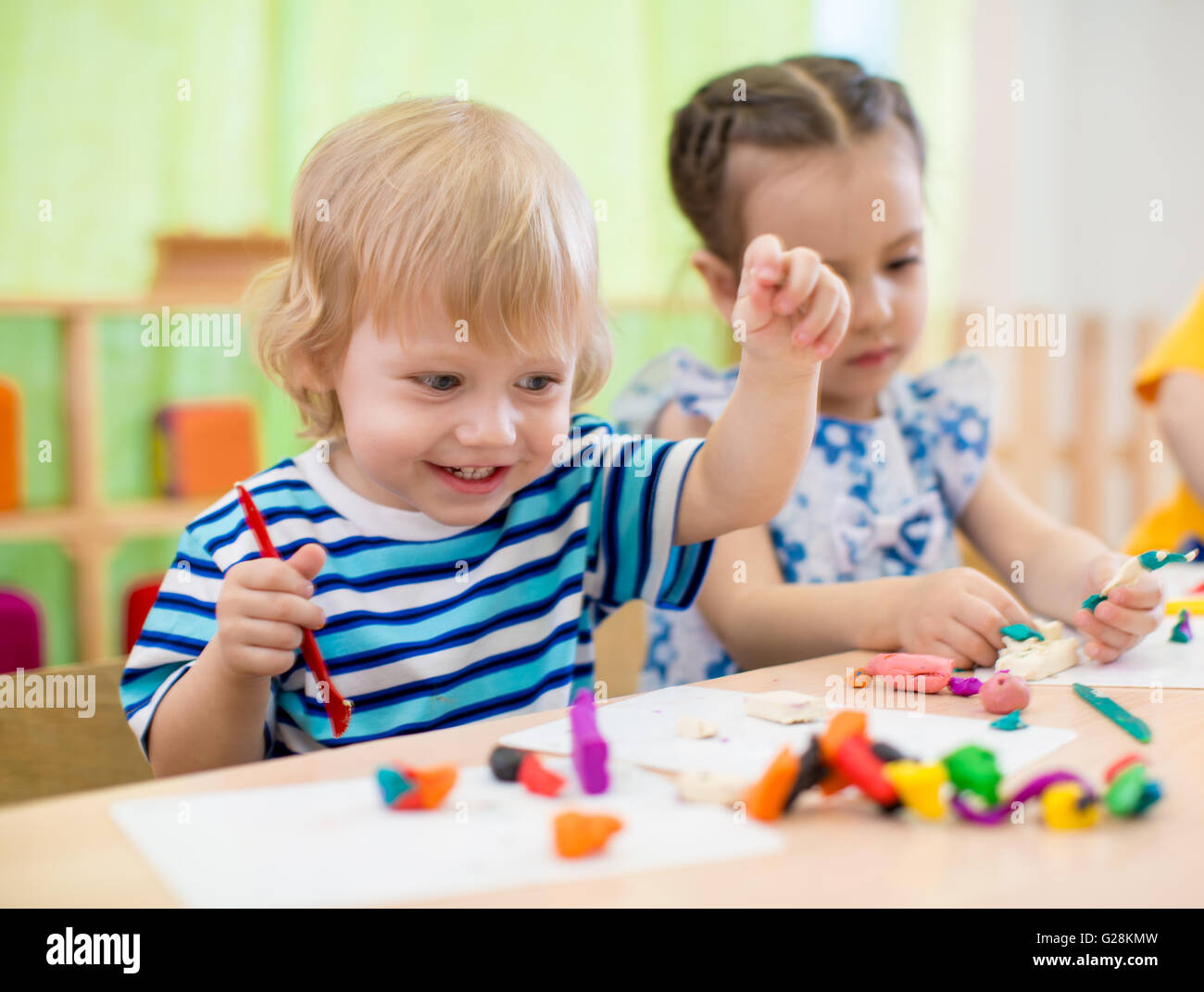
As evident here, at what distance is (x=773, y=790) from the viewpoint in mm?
444

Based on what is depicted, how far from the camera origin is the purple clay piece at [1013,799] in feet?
1.43

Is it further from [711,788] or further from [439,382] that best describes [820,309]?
[711,788]

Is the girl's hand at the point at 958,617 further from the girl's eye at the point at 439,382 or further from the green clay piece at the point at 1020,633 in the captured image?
the girl's eye at the point at 439,382

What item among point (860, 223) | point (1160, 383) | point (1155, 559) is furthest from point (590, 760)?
point (1160, 383)

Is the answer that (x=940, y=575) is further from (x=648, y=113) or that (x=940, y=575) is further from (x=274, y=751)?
(x=648, y=113)

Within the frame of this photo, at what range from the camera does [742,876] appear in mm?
390

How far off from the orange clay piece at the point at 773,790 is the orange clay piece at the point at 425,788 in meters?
0.12

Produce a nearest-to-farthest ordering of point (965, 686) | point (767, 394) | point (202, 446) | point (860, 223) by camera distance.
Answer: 1. point (965, 686)
2. point (767, 394)
3. point (860, 223)
4. point (202, 446)

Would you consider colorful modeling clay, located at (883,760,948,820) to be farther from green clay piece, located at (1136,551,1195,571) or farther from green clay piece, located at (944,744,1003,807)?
green clay piece, located at (1136,551,1195,571)

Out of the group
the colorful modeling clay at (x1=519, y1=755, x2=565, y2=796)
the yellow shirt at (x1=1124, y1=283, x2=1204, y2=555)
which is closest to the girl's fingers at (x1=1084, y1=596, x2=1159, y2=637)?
the colorful modeling clay at (x1=519, y1=755, x2=565, y2=796)

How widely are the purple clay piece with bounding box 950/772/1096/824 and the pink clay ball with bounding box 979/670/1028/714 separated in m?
0.15

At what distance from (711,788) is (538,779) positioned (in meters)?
0.07

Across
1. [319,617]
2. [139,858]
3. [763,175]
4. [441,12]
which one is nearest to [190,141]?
[441,12]

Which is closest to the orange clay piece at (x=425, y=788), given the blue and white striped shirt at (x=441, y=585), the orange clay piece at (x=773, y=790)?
the orange clay piece at (x=773, y=790)
